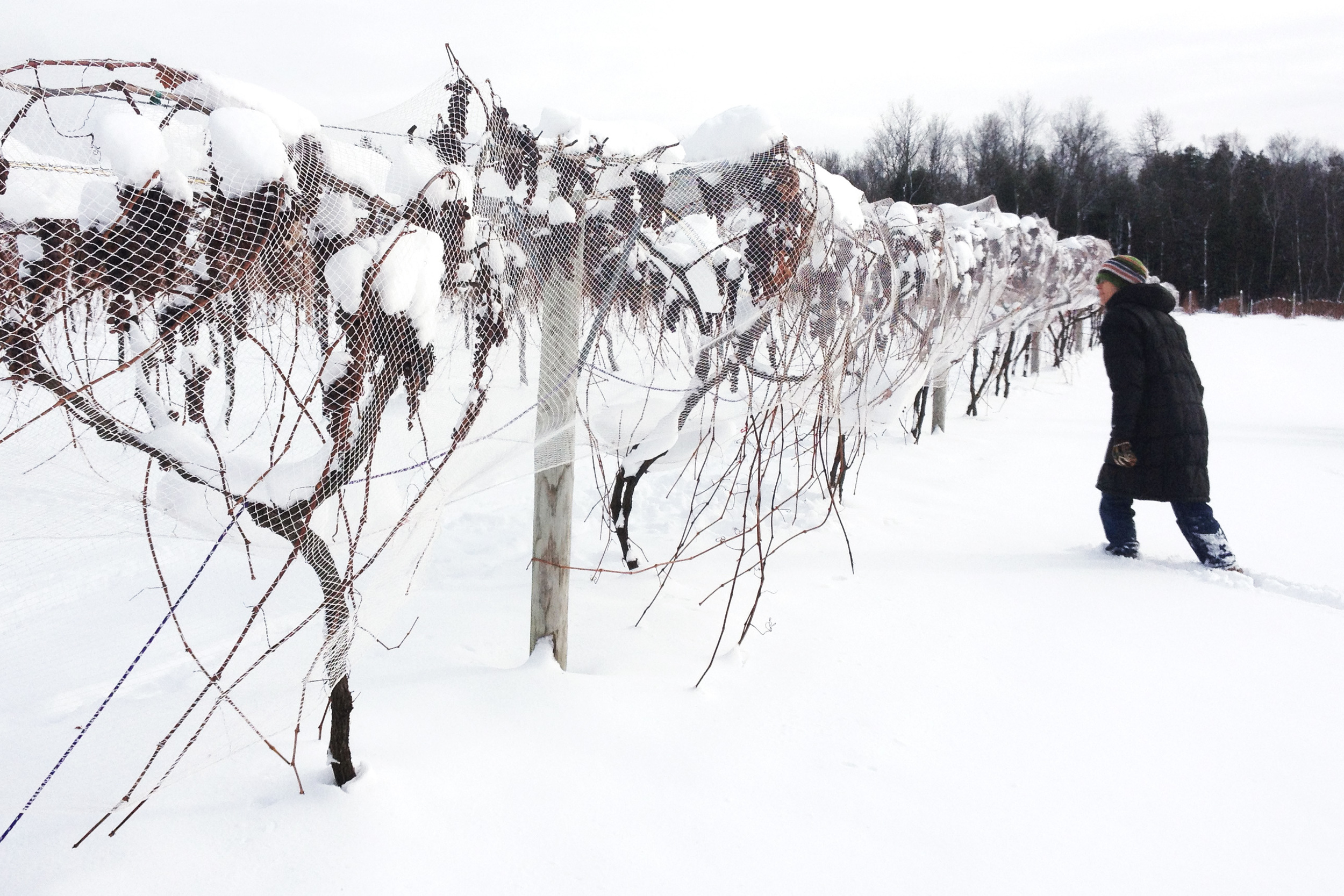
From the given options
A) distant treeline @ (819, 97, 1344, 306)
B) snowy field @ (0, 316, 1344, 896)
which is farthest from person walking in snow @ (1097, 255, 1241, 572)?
distant treeline @ (819, 97, 1344, 306)

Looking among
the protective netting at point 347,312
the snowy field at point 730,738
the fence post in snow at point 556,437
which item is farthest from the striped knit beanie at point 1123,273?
the fence post in snow at point 556,437

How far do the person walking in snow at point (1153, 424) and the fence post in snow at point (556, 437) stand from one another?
8.43 feet

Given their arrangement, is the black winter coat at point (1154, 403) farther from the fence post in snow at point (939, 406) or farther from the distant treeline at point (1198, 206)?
the distant treeline at point (1198, 206)

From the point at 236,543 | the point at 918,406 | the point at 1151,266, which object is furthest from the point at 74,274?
the point at 1151,266

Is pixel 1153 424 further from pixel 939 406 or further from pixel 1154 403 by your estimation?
pixel 939 406

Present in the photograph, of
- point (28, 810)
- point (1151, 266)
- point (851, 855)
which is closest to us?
point (28, 810)

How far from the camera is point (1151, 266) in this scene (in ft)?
115

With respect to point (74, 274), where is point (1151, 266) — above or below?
above

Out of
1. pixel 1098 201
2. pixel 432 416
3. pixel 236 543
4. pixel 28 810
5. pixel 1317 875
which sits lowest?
pixel 1317 875

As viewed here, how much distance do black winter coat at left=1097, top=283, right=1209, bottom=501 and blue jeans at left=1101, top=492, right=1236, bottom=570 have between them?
67 mm

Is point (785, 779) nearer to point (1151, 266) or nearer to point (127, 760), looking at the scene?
point (127, 760)

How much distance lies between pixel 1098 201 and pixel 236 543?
43.5 m

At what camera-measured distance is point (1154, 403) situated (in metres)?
3.26

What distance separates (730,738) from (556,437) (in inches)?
34.8
